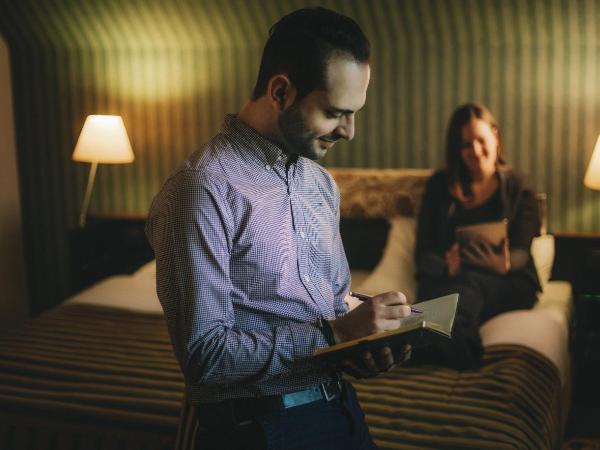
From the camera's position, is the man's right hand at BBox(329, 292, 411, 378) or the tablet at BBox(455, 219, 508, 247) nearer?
the man's right hand at BBox(329, 292, 411, 378)

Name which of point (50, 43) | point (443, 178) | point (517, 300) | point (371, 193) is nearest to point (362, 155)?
point (371, 193)

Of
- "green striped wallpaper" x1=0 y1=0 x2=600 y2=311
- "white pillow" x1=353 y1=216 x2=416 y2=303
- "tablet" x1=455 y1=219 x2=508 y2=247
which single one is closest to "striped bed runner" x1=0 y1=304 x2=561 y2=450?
"tablet" x1=455 y1=219 x2=508 y2=247

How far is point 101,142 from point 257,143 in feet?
8.70

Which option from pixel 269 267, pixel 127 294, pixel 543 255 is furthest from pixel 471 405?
pixel 127 294

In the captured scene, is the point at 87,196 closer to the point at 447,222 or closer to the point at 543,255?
the point at 447,222

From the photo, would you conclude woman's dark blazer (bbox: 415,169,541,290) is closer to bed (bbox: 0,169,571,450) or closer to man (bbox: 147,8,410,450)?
bed (bbox: 0,169,571,450)

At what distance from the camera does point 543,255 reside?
11.0ft

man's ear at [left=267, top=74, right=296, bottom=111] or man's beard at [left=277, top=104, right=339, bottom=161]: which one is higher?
man's ear at [left=267, top=74, right=296, bottom=111]

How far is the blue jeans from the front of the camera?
125 cm

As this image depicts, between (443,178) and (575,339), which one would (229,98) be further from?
(575,339)

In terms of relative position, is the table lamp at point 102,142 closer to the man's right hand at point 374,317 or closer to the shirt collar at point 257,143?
the shirt collar at point 257,143

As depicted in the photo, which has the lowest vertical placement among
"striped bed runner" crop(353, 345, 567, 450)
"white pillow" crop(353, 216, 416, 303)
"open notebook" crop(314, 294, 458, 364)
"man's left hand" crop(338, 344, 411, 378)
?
"striped bed runner" crop(353, 345, 567, 450)

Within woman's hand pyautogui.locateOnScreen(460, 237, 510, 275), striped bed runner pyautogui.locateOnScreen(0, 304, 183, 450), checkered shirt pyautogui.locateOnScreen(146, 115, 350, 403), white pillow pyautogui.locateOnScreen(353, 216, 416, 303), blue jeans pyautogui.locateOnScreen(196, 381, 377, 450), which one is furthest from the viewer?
white pillow pyautogui.locateOnScreen(353, 216, 416, 303)

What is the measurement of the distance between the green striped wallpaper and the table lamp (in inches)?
15.4
